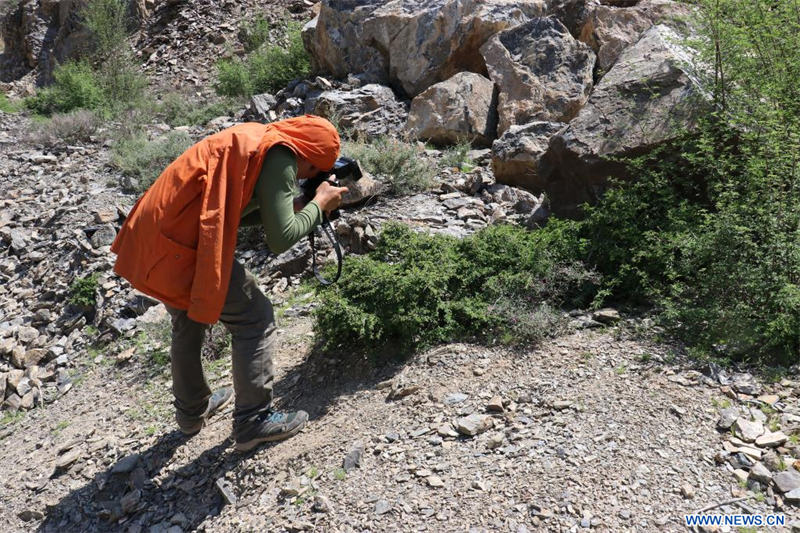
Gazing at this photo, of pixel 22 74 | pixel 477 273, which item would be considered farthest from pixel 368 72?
pixel 22 74

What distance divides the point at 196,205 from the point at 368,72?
6.56m

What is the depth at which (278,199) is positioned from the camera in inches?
109

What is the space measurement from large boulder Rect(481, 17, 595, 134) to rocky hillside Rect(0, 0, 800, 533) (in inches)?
0.9

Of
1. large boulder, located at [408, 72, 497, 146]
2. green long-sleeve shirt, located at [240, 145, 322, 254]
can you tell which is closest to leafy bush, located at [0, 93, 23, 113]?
large boulder, located at [408, 72, 497, 146]

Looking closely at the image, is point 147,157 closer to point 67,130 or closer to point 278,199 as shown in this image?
point 67,130

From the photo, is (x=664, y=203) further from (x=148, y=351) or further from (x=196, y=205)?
(x=148, y=351)

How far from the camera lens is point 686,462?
105 inches

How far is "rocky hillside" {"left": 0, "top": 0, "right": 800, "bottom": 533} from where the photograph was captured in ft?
8.80

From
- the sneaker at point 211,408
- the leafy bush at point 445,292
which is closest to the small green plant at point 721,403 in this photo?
the leafy bush at point 445,292

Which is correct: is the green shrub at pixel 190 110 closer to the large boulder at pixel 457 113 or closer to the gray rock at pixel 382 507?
the large boulder at pixel 457 113

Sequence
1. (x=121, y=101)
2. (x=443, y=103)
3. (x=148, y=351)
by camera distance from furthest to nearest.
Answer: (x=121, y=101) → (x=443, y=103) → (x=148, y=351)

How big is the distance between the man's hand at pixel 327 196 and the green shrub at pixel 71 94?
8552 millimetres

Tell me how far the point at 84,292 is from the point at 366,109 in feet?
13.3

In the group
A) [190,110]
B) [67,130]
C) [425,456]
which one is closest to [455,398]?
[425,456]
